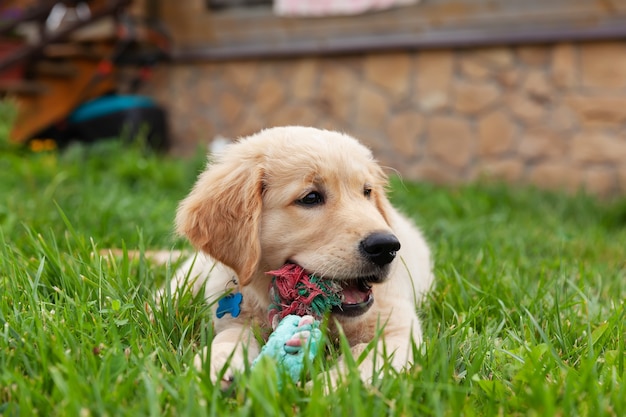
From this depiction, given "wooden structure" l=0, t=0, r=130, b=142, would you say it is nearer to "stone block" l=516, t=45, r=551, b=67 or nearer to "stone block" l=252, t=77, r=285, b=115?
"stone block" l=252, t=77, r=285, b=115

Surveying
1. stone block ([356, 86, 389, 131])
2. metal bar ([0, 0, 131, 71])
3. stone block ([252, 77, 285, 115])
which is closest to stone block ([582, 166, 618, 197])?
stone block ([356, 86, 389, 131])

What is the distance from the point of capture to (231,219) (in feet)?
7.51

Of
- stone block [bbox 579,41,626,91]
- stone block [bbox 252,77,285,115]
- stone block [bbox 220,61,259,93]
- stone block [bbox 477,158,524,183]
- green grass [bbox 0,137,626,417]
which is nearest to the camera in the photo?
green grass [bbox 0,137,626,417]

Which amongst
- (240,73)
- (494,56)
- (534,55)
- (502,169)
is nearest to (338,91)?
(240,73)

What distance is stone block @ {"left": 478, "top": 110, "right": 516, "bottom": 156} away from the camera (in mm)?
6762

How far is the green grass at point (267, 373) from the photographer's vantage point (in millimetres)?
1590

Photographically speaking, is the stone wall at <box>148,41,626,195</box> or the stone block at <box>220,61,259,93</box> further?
the stone block at <box>220,61,259,93</box>

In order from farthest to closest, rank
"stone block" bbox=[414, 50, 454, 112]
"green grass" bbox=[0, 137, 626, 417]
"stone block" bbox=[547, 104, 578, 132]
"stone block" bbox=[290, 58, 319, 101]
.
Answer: "stone block" bbox=[290, 58, 319, 101]
"stone block" bbox=[414, 50, 454, 112]
"stone block" bbox=[547, 104, 578, 132]
"green grass" bbox=[0, 137, 626, 417]

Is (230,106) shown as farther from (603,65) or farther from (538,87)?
(603,65)

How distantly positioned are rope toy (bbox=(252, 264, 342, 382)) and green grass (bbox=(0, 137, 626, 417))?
14 centimetres

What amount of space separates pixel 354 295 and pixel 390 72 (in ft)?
17.8

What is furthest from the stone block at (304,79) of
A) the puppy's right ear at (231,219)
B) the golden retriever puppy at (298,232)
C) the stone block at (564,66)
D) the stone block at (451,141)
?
the puppy's right ear at (231,219)

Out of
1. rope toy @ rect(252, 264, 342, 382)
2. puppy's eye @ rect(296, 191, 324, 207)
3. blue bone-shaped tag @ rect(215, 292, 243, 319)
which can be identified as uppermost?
puppy's eye @ rect(296, 191, 324, 207)

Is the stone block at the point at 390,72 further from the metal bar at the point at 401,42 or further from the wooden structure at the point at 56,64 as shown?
the wooden structure at the point at 56,64
